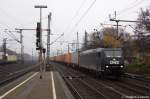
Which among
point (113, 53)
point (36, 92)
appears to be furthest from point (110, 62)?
point (36, 92)

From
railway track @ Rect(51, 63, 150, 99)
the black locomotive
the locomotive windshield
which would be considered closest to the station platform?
railway track @ Rect(51, 63, 150, 99)

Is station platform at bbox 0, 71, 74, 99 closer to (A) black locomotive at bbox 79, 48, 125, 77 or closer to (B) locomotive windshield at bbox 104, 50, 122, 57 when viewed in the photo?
(A) black locomotive at bbox 79, 48, 125, 77

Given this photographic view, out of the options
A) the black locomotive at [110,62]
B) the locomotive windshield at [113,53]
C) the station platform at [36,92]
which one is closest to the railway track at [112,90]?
the station platform at [36,92]

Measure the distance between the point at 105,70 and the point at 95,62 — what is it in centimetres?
366

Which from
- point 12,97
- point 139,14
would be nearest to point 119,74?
point 12,97

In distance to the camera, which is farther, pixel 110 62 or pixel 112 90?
pixel 110 62

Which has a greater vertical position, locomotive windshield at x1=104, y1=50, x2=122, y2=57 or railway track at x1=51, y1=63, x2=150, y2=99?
locomotive windshield at x1=104, y1=50, x2=122, y2=57

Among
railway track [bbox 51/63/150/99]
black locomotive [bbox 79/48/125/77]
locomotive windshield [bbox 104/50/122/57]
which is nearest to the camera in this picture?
railway track [bbox 51/63/150/99]

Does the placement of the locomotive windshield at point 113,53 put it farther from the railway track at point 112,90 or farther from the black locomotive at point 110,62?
the railway track at point 112,90

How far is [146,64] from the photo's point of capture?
4878 centimetres

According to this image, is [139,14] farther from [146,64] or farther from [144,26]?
[146,64]

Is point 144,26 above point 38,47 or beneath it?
above

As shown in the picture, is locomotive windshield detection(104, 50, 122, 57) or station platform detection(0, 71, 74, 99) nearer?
station platform detection(0, 71, 74, 99)

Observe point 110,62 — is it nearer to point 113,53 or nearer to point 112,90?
point 113,53
